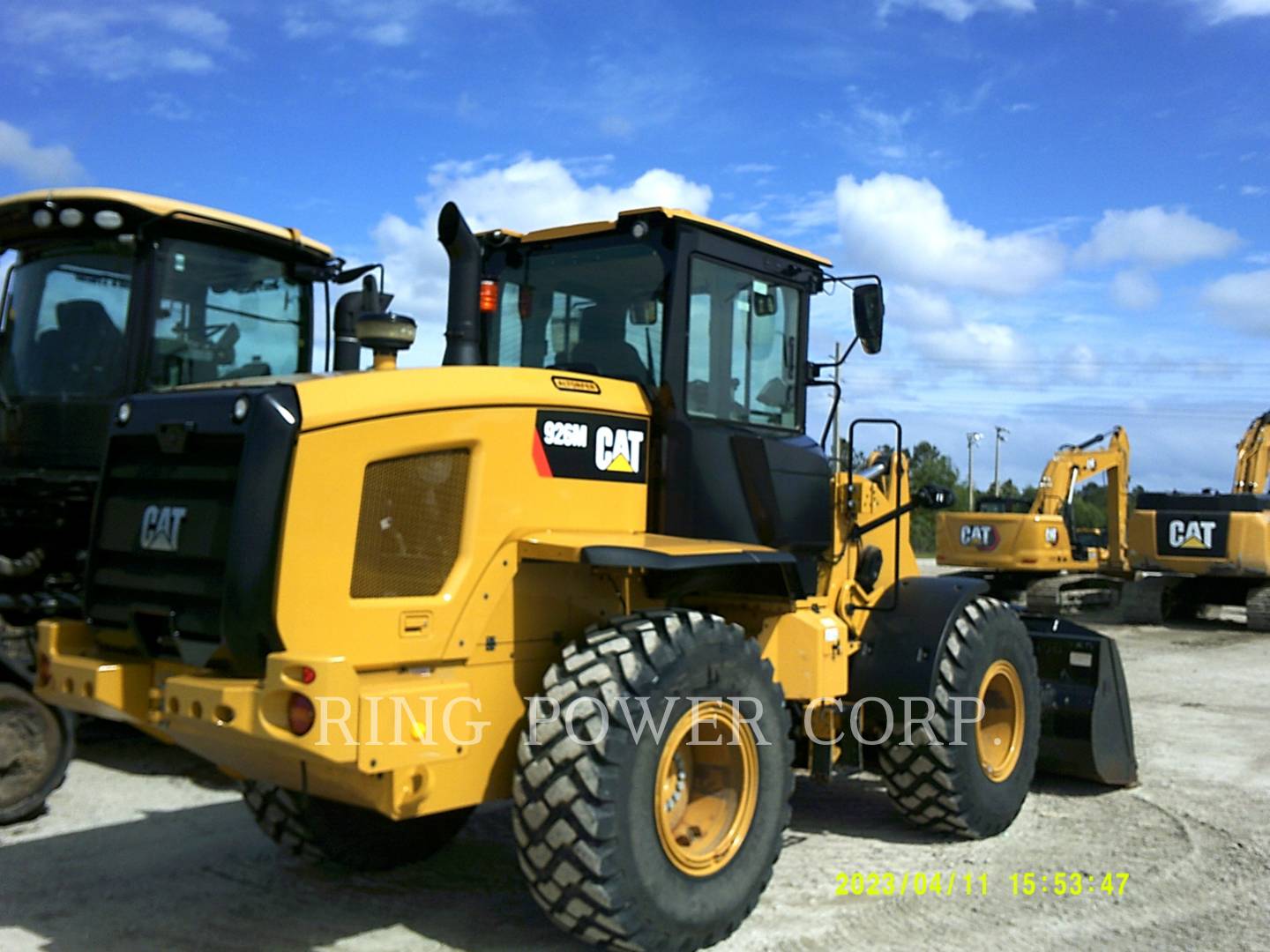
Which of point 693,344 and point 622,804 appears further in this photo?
point 693,344

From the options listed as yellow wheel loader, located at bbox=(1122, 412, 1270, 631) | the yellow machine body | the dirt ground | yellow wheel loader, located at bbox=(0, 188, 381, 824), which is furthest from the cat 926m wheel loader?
yellow wheel loader, located at bbox=(1122, 412, 1270, 631)

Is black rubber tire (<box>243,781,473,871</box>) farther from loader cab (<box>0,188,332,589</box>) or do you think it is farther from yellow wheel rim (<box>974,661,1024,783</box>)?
loader cab (<box>0,188,332,589</box>)

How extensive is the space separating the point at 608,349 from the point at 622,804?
2.05 meters

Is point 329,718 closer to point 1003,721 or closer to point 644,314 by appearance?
point 644,314

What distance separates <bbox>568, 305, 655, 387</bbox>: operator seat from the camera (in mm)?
5164

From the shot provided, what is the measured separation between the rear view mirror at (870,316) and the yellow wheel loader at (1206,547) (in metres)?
14.0

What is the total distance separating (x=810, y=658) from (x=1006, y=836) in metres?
1.53

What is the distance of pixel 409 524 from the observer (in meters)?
4.08

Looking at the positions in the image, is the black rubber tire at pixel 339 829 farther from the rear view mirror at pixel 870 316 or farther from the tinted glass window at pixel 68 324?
the tinted glass window at pixel 68 324

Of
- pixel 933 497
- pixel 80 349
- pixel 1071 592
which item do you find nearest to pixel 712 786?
pixel 933 497

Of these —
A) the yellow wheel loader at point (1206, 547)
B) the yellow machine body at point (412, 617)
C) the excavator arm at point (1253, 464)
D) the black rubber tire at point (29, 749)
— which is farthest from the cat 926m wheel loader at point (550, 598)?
the excavator arm at point (1253, 464)

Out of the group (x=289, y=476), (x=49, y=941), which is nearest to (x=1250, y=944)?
(x=289, y=476)
